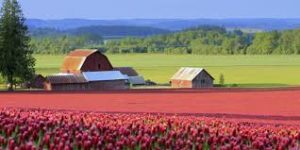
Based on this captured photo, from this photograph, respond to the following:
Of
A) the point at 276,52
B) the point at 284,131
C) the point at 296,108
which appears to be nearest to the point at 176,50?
the point at 276,52

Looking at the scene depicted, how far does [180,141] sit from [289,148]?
2147 mm

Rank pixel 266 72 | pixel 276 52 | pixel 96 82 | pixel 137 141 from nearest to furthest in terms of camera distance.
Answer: pixel 137 141
pixel 96 82
pixel 266 72
pixel 276 52

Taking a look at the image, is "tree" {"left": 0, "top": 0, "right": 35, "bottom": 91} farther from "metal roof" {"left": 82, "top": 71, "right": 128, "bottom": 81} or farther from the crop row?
the crop row

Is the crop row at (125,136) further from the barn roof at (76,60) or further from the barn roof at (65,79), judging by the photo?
the barn roof at (76,60)

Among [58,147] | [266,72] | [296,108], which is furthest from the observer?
[266,72]

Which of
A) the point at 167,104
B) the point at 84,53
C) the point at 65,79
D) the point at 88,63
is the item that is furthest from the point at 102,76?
the point at 167,104

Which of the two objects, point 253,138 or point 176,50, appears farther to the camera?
point 176,50

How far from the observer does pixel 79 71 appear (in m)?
70.1

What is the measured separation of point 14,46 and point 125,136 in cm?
4500

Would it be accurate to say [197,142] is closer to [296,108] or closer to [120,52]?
[296,108]

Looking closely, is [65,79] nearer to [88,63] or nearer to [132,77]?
[88,63]

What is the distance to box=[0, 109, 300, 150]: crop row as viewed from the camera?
12555mm

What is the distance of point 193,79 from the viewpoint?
73.7 m

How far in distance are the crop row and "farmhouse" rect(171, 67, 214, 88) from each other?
56.4 metres
